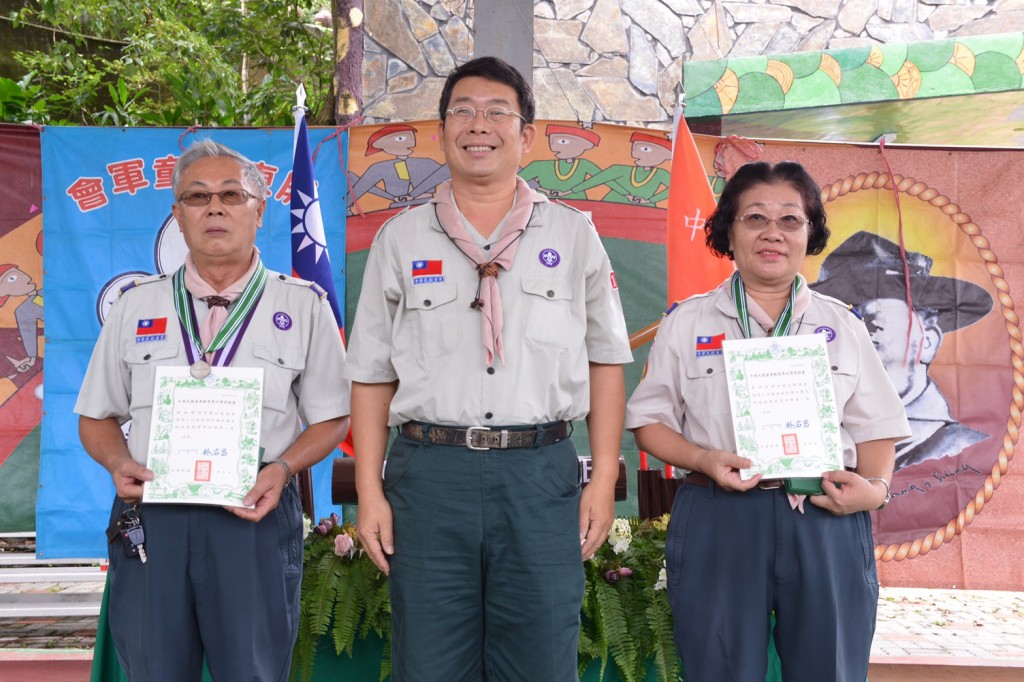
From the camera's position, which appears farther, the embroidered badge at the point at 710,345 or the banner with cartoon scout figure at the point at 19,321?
the banner with cartoon scout figure at the point at 19,321

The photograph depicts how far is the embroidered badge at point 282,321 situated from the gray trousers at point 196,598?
471 mm

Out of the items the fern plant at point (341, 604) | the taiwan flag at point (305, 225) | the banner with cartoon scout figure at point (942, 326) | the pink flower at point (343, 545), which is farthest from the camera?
the banner with cartoon scout figure at point (942, 326)

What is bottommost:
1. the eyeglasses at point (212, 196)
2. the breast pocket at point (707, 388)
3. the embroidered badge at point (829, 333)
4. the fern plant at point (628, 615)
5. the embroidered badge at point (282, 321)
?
the fern plant at point (628, 615)

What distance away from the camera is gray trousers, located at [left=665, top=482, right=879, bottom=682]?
2.18 metres

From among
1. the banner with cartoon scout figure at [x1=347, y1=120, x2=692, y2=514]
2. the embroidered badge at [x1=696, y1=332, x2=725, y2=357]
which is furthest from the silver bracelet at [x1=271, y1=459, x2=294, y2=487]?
the banner with cartoon scout figure at [x1=347, y1=120, x2=692, y2=514]

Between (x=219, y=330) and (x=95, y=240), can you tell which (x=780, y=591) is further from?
(x=95, y=240)

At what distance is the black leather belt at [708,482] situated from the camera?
222 cm

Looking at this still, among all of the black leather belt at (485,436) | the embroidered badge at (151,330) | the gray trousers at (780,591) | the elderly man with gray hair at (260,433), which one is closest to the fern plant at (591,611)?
the elderly man with gray hair at (260,433)

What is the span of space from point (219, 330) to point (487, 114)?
0.83 metres

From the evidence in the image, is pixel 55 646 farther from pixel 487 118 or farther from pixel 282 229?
pixel 487 118

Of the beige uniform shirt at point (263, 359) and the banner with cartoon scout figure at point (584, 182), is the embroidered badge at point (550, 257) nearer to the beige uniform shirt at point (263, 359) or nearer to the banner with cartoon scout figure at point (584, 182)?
the beige uniform shirt at point (263, 359)

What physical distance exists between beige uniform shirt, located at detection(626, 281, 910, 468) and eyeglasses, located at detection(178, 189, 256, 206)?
111 cm

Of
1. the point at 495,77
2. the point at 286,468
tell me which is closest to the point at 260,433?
the point at 286,468

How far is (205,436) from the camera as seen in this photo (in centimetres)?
225
